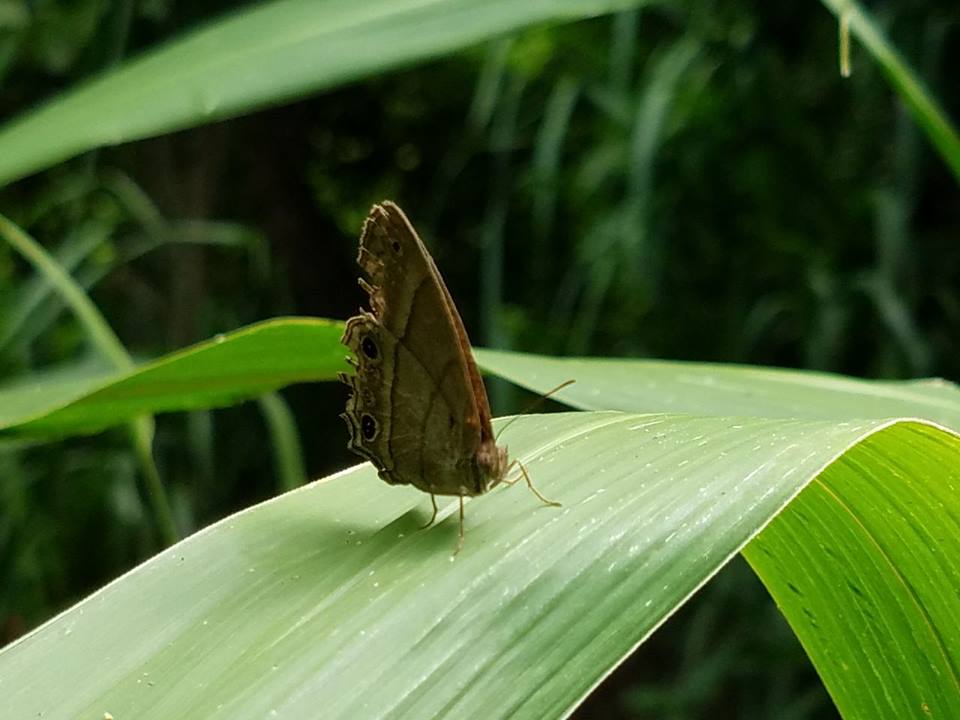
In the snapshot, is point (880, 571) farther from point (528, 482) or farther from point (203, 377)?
point (203, 377)

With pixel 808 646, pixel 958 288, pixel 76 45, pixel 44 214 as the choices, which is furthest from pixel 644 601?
pixel 44 214

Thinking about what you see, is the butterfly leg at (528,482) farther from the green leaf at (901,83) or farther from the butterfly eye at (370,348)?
the green leaf at (901,83)

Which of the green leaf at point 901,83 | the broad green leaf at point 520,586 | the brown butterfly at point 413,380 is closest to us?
the broad green leaf at point 520,586

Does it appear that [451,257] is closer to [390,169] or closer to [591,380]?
[390,169]

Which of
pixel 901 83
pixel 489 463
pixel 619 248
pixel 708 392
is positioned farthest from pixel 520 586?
pixel 619 248

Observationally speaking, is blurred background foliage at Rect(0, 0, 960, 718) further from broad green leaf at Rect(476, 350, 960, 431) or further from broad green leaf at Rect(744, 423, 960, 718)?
broad green leaf at Rect(744, 423, 960, 718)

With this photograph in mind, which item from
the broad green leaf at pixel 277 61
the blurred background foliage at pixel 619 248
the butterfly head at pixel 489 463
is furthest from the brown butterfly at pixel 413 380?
the blurred background foliage at pixel 619 248

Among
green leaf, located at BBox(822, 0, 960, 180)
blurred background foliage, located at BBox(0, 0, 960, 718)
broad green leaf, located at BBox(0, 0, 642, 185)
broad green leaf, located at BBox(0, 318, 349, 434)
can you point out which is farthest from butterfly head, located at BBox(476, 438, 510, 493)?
blurred background foliage, located at BBox(0, 0, 960, 718)
